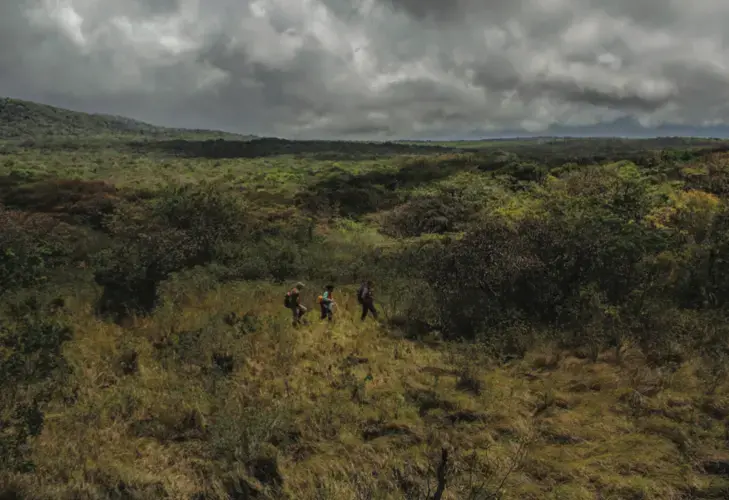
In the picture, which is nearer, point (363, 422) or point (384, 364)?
point (363, 422)

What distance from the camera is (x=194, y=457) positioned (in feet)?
18.5

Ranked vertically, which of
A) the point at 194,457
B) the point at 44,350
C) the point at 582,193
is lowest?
the point at 194,457

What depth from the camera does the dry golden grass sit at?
5.14 m

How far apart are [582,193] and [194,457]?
16.1 meters

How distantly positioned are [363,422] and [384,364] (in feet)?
5.68

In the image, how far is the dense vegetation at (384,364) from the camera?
5285 millimetres

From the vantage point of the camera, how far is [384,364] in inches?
314

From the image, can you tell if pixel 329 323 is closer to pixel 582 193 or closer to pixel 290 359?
pixel 290 359

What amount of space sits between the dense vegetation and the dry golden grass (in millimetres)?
30

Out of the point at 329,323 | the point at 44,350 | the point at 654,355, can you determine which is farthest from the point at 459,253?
the point at 44,350

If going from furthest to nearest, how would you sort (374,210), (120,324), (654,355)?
1. (374,210)
2. (120,324)
3. (654,355)

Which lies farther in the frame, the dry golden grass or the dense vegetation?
the dense vegetation

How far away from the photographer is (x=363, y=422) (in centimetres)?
633

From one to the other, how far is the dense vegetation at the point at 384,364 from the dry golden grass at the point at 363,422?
30 mm
